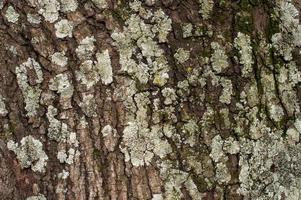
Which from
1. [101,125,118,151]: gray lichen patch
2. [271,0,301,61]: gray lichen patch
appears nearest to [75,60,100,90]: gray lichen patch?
[101,125,118,151]: gray lichen patch

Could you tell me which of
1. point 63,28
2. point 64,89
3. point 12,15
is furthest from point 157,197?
point 12,15

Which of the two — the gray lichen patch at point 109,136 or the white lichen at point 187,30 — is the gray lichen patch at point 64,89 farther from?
the white lichen at point 187,30

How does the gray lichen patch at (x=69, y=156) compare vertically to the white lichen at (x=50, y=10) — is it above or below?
below

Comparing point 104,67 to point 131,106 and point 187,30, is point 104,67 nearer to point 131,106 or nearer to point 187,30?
point 131,106

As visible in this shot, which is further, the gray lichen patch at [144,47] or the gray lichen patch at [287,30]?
the gray lichen patch at [287,30]

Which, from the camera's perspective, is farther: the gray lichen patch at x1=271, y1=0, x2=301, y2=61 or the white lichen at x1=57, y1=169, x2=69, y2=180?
the gray lichen patch at x1=271, y1=0, x2=301, y2=61

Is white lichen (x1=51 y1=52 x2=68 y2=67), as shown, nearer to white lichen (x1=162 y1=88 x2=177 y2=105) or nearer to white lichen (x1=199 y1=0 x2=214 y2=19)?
white lichen (x1=162 y1=88 x2=177 y2=105)

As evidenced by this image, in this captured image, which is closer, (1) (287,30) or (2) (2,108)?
(2) (2,108)

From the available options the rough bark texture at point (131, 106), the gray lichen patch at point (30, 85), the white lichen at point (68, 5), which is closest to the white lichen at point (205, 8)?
the rough bark texture at point (131, 106)
